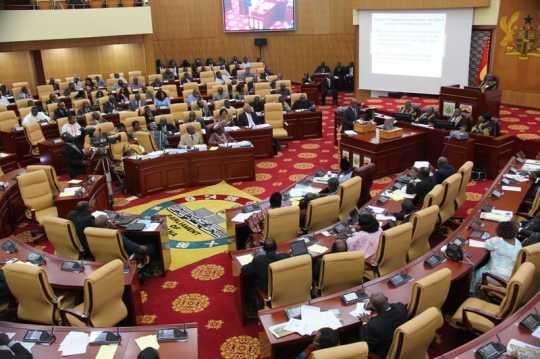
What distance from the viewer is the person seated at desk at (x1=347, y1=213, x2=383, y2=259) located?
613 centimetres

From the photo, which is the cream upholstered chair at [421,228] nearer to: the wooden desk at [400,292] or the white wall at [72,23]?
the wooden desk at [400,292]

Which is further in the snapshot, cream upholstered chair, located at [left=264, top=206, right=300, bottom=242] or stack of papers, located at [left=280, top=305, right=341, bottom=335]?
cream upholstered chair, located at [left=264, top=206, right=300, bottom=242]

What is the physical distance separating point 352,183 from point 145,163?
428cm

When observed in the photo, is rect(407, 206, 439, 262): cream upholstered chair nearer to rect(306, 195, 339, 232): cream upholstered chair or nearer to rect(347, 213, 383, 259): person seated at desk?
rect(347, 213, 383, 259): person seated at desk

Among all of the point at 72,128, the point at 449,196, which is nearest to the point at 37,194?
the point at 72,128

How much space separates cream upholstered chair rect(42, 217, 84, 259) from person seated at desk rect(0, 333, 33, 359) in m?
2.40

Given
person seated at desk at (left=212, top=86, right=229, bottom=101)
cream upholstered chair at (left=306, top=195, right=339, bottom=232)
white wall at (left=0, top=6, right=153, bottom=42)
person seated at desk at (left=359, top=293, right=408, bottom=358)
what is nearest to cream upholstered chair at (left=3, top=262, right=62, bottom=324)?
person seated at desk at (left=359, top=293, right=408, bottom=358)

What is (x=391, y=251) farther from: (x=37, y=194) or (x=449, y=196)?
(x=37, y=194)

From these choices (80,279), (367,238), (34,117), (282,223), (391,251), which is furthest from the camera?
(34,117)

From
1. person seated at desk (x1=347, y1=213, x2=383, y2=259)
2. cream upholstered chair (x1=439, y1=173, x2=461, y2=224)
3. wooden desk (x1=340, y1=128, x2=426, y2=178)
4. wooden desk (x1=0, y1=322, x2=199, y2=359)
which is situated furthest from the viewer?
wooden desk (x1=340, y1=128, x2=426, y2=178)

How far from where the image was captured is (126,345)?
14.6 feet

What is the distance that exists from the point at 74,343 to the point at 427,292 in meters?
3.14

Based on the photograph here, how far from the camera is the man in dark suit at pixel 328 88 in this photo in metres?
17.8

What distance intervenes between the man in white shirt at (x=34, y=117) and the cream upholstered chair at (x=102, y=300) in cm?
805
